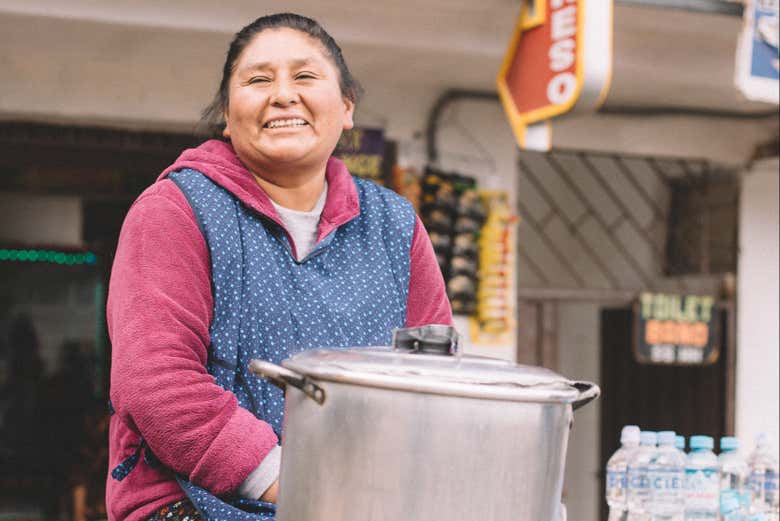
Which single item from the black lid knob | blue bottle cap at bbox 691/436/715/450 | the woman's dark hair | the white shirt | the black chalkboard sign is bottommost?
blue bottle cap at bbox 691/436/715/450

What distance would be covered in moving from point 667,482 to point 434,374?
2.53 m

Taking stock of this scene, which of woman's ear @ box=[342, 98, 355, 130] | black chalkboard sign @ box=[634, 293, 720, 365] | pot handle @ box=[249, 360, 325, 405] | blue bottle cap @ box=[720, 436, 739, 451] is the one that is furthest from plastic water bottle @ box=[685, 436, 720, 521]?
black chalkboard sign @ box=[634, 293, 720, 365]

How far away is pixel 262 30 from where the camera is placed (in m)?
1.88

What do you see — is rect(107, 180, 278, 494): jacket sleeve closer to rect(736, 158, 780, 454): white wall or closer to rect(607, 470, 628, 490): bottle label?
rect(607, 470, 628, 490): bottle label

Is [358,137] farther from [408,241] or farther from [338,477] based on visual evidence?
[338,477]

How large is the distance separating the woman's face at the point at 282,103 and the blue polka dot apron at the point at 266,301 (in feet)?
0.37

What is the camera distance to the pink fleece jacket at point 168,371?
156 centimetres

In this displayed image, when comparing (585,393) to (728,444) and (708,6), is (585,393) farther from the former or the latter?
(708,6)

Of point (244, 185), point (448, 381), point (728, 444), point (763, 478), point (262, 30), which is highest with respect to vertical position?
point (262, 30)

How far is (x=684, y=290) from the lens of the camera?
6.89 meters

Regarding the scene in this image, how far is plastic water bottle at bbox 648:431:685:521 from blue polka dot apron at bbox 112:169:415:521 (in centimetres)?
203

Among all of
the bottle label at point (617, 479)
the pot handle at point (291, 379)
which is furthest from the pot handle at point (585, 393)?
the bottle label at point (617, 479)

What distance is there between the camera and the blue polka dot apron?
5.57ft

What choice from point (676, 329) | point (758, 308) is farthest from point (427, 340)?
point (758, 308)
